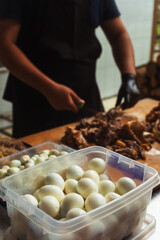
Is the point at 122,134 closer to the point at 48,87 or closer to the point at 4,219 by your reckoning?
the point at 48,87

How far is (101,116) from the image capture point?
1.88m

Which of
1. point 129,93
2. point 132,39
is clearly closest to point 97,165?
point 129,93

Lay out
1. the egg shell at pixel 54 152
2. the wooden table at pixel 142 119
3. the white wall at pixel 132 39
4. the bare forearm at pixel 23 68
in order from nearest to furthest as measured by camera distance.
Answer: the egg shell at pixel 54 152 < the wooden table at pixel 142 119 < the bare forearm at pixel 23 68 < the white wall at pixel 132 39

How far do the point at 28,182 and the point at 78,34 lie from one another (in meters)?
1.49

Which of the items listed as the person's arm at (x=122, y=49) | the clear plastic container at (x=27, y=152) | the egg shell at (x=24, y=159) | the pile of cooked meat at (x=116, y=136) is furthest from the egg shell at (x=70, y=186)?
the person's arm at (x=122, y=49)

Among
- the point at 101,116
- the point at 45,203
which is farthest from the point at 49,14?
the point at 45,203

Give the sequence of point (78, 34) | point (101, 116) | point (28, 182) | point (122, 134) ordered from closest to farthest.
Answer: point (28, 182), point (122, 134), point (101, 116), point (78, 34)

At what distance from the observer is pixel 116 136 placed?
5.34 ft

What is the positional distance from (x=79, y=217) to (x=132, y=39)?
14.8ft

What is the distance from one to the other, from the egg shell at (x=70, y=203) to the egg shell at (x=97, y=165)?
21 cm

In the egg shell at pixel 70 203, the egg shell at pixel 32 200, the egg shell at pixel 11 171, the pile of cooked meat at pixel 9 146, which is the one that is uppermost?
the egg shell at pixel 70 203

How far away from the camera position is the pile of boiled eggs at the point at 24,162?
3.59 ft

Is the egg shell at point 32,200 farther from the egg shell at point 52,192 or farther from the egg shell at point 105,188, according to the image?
the egg shell at point 105,188

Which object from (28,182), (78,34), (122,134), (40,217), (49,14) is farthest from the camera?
(78,34)
